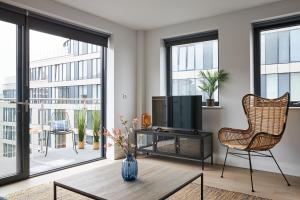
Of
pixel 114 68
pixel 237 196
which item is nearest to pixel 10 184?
pixel 114 68

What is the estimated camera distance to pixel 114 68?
4133mm

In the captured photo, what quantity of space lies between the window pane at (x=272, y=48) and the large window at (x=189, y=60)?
30.7 inches

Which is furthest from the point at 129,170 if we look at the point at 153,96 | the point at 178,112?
the point at 153,96

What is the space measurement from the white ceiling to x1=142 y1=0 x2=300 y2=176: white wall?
14cm

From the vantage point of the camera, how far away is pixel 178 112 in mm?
3871

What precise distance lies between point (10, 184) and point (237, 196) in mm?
2611

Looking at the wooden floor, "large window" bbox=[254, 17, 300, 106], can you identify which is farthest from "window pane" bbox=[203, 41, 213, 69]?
the wooden floor

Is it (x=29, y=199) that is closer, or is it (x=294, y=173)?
(x=29, y=199)

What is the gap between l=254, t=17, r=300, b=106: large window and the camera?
3.38 metres

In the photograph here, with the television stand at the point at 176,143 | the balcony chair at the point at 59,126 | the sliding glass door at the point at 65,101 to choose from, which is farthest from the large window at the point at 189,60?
the balcony chair at the point at 59,126

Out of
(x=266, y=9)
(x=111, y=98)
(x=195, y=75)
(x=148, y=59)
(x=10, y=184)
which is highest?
(x=266, y=9)

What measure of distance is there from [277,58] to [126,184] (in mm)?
2959

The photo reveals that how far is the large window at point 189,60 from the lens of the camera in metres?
4.09

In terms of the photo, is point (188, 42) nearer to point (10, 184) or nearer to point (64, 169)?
point (64, 169)
